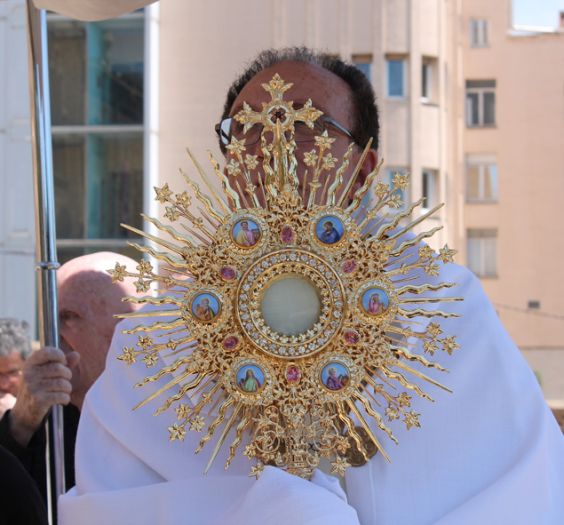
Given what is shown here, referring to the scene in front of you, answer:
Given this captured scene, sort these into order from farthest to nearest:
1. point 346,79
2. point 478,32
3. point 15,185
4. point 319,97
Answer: point 478,32, point 15,185, point 346,79, point 319,97

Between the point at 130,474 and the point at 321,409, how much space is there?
0.49 meters

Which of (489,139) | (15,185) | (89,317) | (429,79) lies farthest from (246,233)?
(489,139)

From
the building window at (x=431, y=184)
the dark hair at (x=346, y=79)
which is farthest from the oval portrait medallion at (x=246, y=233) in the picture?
the building window at (x=431, y=184)

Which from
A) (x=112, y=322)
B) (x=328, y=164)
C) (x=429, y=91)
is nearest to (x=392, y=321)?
(x=328, y=164)

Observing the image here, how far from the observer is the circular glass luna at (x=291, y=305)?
202cm

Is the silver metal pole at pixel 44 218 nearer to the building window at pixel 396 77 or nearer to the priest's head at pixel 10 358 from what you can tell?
the priest's head at pixel 10 358

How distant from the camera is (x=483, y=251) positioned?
77.4 ft

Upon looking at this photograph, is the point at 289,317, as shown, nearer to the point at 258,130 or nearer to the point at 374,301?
the point at 374,301

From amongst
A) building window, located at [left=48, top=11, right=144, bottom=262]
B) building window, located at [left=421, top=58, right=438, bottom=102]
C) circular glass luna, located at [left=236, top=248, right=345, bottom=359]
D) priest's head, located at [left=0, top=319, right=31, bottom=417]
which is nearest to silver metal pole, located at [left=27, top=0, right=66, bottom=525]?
circular glass luna, located at [left=236, top=248, right=345, bottom=359]

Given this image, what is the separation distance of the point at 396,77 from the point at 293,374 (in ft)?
56.9

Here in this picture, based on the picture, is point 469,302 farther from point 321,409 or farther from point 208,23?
point 208,23

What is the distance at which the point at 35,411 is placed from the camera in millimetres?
3154

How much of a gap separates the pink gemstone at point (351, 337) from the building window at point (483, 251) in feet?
71.0

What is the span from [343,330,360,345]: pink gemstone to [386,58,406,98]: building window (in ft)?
56.0
